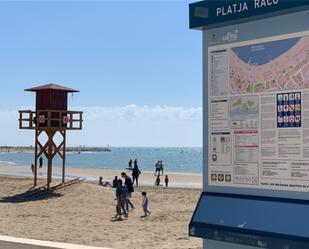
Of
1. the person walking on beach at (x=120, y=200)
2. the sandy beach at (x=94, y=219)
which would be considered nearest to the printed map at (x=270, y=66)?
the sandy beach at (x=94, y=219)

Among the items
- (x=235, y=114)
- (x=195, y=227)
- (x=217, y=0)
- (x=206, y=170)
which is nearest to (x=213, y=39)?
(x=217, y=0)

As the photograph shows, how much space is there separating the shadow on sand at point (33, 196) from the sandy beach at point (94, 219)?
1.6 inches

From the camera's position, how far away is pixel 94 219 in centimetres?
1727

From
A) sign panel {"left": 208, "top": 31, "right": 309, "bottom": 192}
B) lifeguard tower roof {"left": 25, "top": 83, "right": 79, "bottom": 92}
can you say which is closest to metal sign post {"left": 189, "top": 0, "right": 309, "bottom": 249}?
sign panel {"left": 208, "top": 31, "right": 309, "bottom": 192}

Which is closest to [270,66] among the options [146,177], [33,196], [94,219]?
[94,219]

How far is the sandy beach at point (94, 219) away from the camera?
12766 mm

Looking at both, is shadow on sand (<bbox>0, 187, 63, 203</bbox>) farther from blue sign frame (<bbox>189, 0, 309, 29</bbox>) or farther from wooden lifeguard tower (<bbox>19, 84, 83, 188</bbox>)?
blue sign frame (<bbox>189, 0, 309, 29</bbox>)

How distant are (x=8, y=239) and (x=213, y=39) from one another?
10.2 feet

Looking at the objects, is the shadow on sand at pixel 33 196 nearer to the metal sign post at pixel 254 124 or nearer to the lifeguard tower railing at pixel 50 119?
the lifeguard tower railing at pixel 50 119

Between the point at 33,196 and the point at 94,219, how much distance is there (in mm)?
7458

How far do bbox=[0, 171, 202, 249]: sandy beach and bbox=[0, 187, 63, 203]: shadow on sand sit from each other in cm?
4

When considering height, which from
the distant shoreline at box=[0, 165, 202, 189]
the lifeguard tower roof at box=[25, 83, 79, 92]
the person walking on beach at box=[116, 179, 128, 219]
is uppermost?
the lifeguard tower roof at box=[25, 83, 79, 92]

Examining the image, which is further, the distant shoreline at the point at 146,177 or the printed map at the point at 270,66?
the distant shoreline at the point at 146,177

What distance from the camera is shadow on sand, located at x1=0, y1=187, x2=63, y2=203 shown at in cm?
2288
